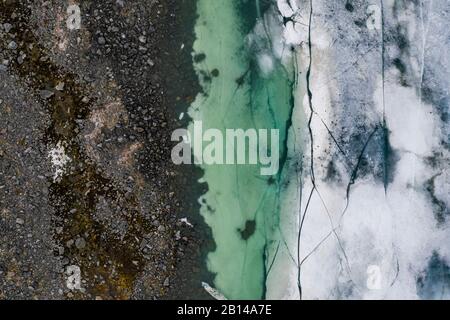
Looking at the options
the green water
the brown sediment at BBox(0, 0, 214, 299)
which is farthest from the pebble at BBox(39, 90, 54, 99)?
the green water

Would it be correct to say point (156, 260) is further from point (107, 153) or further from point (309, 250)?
point (309, 250)

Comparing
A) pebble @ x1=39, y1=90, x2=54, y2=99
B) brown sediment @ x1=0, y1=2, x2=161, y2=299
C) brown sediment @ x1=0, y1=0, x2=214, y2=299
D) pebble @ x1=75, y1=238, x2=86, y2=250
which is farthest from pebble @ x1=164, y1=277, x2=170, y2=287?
pebble @ x1=39, y1=90, x2=54, y2=99

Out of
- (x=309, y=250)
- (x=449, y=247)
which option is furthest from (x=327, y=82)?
(x=449, y=247)

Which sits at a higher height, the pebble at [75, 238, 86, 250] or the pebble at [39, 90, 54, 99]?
the pebble at [39, 90, 54, 99]

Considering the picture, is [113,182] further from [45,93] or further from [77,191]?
[45,93]

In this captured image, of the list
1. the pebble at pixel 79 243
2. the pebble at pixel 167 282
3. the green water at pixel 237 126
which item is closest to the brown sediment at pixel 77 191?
the pebble at pixel 79 243

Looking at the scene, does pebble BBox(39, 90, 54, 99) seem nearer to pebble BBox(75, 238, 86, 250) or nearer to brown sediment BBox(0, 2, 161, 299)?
brown sediment BBox(0, 2, 161, 299)

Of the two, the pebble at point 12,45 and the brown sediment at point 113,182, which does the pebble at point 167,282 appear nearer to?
the brown sediment at point 113,182

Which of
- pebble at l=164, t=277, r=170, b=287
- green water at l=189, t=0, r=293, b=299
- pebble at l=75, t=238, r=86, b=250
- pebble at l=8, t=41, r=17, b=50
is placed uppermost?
pebble at l=8, t=41, r=17, b=50

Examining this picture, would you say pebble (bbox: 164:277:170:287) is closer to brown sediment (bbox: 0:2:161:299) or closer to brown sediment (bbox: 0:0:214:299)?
brown sediment (bbox: 0:0:214:299)
